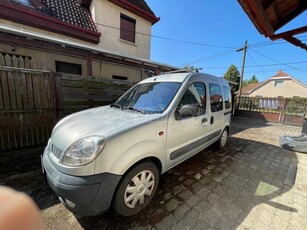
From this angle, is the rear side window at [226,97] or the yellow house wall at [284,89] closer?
the rear side window at [226,97]

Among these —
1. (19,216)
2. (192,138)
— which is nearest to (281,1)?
(192,138)

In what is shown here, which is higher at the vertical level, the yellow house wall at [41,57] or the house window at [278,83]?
the house window at [278,83]

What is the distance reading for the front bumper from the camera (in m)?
1.57

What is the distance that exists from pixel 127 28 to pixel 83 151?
895cm

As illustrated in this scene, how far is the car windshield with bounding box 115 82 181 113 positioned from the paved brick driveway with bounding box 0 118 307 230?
144 centimetres

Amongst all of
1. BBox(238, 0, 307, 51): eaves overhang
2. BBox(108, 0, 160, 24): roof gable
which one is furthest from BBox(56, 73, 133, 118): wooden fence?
BBox(108, 0, 160, 24): roof gable

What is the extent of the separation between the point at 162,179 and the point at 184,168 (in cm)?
66

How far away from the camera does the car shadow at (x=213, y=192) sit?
1.99 metres

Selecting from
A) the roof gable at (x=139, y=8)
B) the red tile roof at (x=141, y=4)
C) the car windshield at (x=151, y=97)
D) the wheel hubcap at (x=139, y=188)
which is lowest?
the wheel hubcap at (x=139, y=188)

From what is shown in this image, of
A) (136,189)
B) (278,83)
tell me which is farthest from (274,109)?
(278,83)

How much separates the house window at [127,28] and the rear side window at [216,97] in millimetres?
6956

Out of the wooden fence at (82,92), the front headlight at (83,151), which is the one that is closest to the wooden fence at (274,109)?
the wooden fence at (82,92)

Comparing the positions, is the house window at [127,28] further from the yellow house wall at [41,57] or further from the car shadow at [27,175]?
the car shadow at [27,175]

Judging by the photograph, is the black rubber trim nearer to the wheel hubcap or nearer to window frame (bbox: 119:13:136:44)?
the wheel hubcap
